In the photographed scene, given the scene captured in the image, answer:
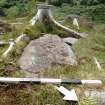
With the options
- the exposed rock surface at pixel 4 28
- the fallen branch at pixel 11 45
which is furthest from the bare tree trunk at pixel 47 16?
the fallen branch at pixel 11 45

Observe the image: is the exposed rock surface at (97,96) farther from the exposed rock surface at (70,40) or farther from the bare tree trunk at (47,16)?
the bare tree trunk at (47,16)

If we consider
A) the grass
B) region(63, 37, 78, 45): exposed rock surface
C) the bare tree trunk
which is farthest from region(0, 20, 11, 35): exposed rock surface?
region(63, 37, 78, 45): exposed rock surface

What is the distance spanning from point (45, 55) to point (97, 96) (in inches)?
103

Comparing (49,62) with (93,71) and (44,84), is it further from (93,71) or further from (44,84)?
(44,84)

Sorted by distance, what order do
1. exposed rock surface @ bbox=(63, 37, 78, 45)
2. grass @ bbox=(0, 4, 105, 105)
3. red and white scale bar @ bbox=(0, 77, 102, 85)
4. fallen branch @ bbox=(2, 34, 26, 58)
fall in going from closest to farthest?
grass @ bbox=(0, 4, 105, 105) < red and white scale bar @ bbox=(0, 77, 102, 85) < fallen branch @ bbox=(2, 34, 26, 58) < exposed rock surface @ bbox=(63, 37, 78, 45)

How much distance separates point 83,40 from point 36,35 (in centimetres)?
175

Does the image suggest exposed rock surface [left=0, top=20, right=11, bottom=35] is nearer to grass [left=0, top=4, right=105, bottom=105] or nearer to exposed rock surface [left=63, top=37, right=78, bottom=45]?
grass [left=0, top=4, right=105, bottom=105]

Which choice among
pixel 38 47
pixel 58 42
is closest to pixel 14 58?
pixel 38 47

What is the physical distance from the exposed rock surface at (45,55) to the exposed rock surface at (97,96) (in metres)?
1.74

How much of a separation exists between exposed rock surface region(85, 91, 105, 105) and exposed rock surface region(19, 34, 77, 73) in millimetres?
1743

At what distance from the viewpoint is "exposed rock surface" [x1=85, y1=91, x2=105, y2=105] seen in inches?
229

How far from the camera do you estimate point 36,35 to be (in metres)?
10.2

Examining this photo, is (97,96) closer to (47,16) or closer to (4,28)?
(47,16)

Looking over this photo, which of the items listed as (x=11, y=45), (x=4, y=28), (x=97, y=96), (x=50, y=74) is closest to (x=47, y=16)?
(x=4, y=28)
